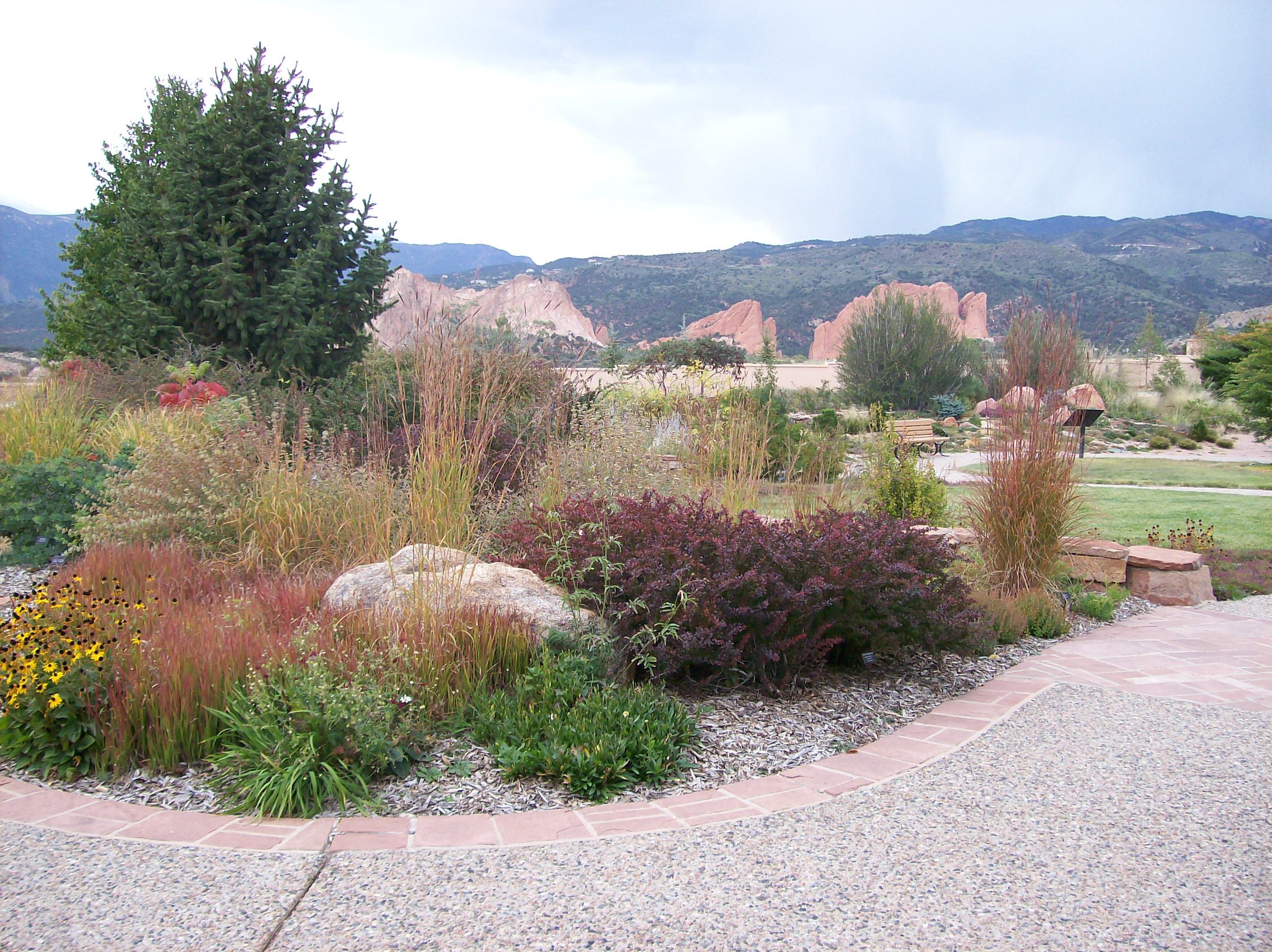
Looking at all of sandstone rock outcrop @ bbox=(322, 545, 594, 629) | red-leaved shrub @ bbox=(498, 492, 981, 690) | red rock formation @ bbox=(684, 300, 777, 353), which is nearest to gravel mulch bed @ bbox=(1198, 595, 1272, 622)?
red-leaved shrub @ bbox=(498, 492, 981, 690)

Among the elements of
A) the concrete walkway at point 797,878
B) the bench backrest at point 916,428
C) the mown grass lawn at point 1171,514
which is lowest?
the mown grass lawn at point 1171,514

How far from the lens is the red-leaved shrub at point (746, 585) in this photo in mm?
3441

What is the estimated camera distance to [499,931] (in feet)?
6.22

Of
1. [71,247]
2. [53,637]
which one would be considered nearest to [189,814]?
[53,637]

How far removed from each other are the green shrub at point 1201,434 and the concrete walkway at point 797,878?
20507 millimetres

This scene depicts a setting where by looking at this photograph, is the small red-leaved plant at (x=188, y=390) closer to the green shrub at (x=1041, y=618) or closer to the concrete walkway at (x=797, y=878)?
the concrete walkway at (x=797, y=878)

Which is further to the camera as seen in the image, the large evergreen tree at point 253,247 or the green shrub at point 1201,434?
the green shrub at point 1201,434

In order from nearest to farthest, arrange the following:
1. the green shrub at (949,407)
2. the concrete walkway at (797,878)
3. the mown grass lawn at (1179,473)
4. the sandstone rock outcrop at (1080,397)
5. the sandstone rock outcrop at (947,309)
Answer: the concrete walkway at (797,878)
the sandstone rock outcrop at (1080,397)
the mown grass lawn at (1179,473)
the green shrub at (949,407)
the sandstone rock outcrop at (947,309)

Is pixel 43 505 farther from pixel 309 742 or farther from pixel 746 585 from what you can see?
pixel 746 585

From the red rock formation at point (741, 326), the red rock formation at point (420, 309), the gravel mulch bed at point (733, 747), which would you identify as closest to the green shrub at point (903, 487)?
the gravel mulch bed at point (733, 747)

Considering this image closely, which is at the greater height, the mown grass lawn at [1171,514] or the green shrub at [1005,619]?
the green shrub at [1005,619]

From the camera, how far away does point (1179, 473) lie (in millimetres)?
13758

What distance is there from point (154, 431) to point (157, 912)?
487cm

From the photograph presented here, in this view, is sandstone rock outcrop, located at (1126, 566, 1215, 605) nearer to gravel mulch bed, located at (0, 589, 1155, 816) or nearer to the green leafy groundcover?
gravel mulch bed, located at (0, 589, 1155, 816)
